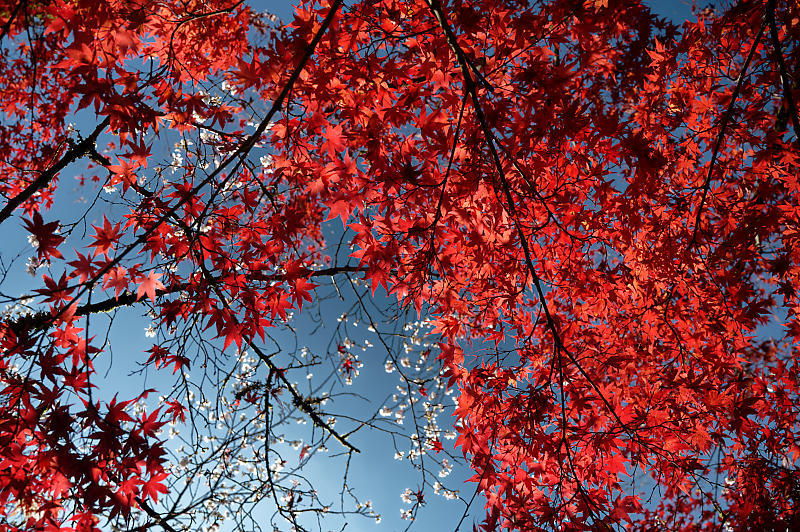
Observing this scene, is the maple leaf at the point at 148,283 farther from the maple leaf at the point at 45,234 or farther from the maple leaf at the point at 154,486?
the maple leaf at the point at 154,486

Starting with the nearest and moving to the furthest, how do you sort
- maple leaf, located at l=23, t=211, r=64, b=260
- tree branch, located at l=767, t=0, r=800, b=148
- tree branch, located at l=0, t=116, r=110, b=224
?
1. maple leaf, located at l=23, t=211, r=64, b=260
2. tree branch, located at l=767, t=0, r=800, b=148
3. tree branch, located at l=0, t=116, r=110, b=224

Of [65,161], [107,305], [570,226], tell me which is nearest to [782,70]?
[570,226]

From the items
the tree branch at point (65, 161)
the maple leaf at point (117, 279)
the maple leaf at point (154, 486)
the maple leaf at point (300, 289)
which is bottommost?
the maple leaf at point (154, 486)

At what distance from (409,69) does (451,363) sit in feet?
8.74

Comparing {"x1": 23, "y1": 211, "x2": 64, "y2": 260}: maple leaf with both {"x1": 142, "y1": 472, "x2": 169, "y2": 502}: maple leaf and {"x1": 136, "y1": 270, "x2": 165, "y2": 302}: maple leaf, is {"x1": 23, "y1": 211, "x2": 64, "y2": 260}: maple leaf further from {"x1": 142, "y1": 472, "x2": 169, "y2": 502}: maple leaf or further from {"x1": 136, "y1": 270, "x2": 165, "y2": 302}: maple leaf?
{"x1": 142, "y1": 472, "x2": 169, "y2": 502}: maple leaf

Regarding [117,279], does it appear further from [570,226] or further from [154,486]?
[570,226]

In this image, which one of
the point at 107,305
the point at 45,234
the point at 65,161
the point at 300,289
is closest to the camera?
the point at 45,234

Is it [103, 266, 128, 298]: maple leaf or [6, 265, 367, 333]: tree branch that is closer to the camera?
[103, 266, 128, 298]: maple leaf

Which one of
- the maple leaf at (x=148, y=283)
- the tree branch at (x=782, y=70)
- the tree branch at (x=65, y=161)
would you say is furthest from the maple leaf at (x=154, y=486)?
the tree branch at (x=782, y=70)

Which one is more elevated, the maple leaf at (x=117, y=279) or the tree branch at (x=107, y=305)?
the tree branch at (x=107, y=305)

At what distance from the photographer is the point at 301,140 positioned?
12.0 ft

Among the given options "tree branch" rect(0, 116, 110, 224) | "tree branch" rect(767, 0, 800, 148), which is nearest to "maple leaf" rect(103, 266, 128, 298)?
"tree branch" rect(0, 116, 110, 224)

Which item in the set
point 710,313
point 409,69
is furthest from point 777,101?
point 409,69

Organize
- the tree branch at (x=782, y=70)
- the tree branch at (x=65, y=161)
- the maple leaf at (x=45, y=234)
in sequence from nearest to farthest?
1. the maple leaf at (x=45, y=234)
2. the tree branch at (x=782, y=70)
3. the tree branch at (x=65, y=161)
